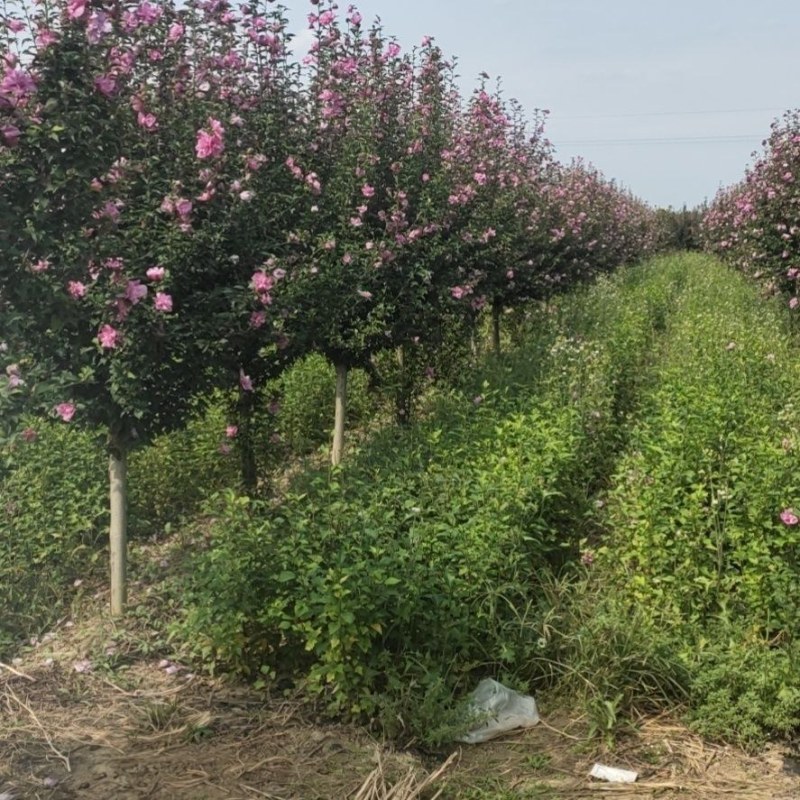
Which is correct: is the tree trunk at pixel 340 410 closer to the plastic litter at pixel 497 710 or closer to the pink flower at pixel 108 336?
the pink flower at pixel 108 336

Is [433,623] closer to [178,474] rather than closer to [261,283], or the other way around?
[261,283]

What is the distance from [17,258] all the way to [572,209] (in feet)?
37.0

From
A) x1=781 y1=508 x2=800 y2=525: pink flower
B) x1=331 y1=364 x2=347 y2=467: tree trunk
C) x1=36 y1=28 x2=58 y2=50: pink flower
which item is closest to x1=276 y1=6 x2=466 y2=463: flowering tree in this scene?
x1=331 y1=364 x2=347 y2=467: tree trunk

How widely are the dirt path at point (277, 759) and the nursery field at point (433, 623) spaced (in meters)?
0.01

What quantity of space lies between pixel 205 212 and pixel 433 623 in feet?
8.07

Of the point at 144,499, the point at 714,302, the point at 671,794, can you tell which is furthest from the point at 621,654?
the point at 714,302

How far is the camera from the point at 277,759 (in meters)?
3.01

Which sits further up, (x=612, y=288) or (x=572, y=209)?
(x=572, y=209)

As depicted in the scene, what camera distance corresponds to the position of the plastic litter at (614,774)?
9.69 feet

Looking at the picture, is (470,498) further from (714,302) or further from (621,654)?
(714,302)


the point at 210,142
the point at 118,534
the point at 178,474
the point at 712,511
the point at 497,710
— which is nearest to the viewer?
→ the point at 497,710

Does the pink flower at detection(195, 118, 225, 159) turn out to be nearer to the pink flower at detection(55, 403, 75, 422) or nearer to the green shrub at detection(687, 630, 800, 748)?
the pink flower at detection(55, 403, 75, 422)

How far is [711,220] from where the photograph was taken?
865 inches

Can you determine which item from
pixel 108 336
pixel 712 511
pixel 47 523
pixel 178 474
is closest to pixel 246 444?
pixel 178 474
